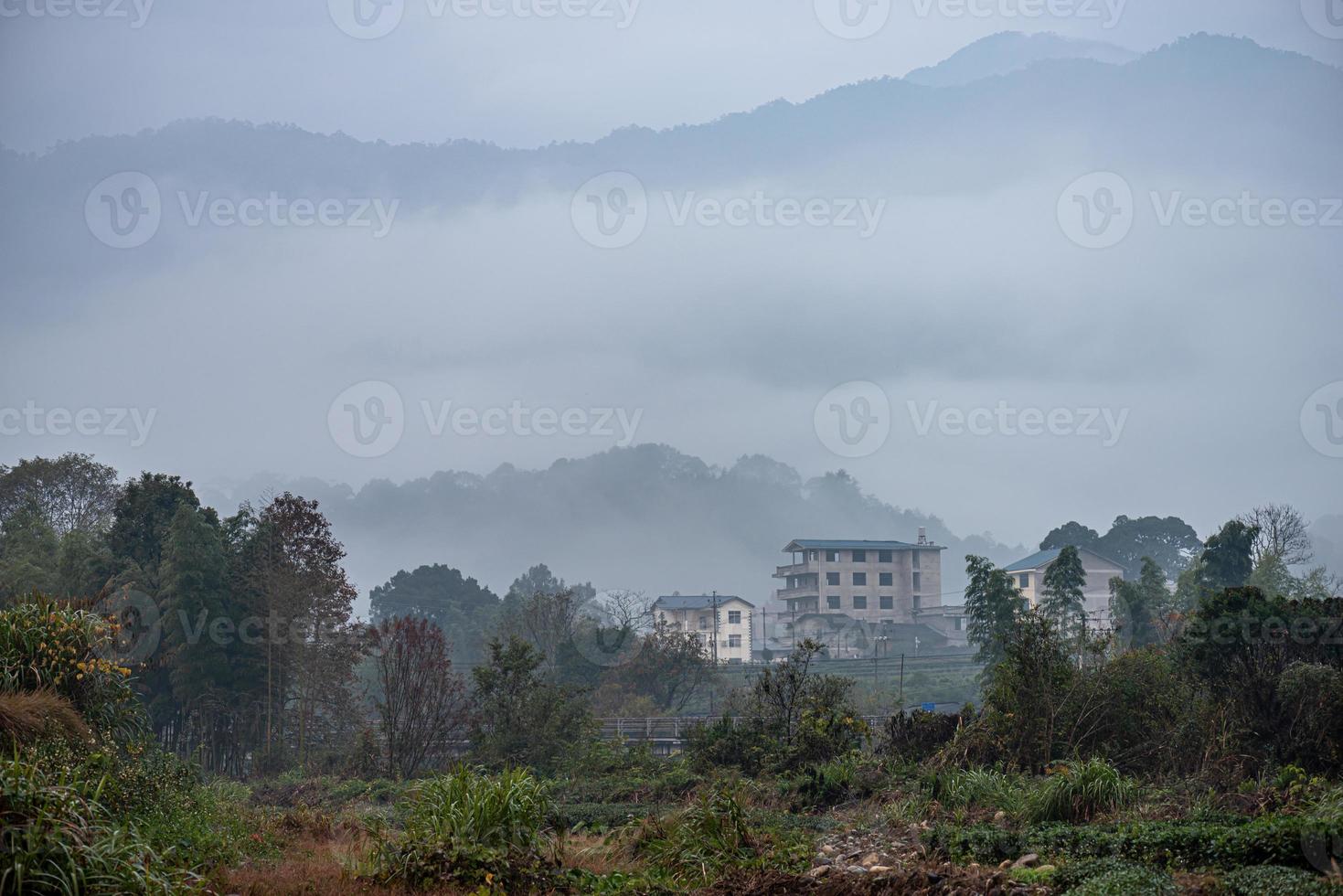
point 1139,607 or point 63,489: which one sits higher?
point 63,489

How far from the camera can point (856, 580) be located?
8138 centimetres

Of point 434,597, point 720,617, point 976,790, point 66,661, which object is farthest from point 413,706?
point 720,617

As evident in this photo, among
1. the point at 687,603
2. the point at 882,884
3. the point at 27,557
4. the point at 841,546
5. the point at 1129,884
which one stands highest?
the point at 841,546

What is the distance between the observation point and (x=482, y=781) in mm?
10336

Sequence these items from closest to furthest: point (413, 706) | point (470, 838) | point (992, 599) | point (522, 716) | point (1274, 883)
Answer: point (1274, 883) → point (470, 838) → point (522, 716) → point (413, 706) → point (992, 599)

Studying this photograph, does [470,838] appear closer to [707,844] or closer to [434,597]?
[707,844]

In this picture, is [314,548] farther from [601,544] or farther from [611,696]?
[601,544]

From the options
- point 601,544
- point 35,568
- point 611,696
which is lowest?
point 611,696

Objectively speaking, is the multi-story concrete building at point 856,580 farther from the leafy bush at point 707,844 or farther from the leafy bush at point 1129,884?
the leafy bush at point 1129,884

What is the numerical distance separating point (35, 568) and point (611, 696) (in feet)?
Result: 58.8

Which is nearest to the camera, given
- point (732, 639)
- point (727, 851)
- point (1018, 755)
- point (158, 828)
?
point (158, 828)

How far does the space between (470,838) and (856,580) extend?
7363 centimetres

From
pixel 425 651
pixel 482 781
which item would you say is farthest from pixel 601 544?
pixel 482 781

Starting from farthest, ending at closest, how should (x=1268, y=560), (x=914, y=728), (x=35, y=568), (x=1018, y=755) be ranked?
(x=1268, y=560), (x=35, y=568), (x=914, y=728), (x=1018, y=755)
